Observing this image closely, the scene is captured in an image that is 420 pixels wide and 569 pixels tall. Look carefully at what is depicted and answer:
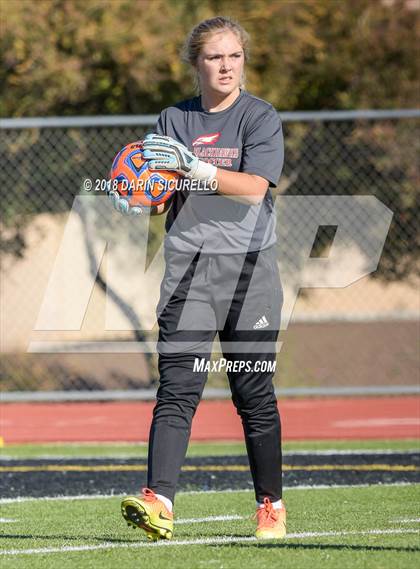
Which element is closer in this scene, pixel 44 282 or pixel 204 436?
pixel 204 436

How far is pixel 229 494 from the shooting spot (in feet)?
21.9

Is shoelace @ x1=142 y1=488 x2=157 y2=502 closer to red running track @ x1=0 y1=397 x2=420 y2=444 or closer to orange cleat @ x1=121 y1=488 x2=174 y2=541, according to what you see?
orange cleat @ x1=121 y1=488 x2=174 y2=541

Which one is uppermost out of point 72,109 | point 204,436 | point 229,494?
point 72,109

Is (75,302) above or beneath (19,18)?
beneath

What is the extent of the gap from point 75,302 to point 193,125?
6.61 metres

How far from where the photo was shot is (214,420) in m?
10.4

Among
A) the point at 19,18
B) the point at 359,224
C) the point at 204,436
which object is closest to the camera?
the point at 204,436

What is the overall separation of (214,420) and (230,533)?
5420mm

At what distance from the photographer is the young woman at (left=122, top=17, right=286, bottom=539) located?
468 cm

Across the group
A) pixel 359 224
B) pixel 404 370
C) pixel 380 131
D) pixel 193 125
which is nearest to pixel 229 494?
pixel 193 125

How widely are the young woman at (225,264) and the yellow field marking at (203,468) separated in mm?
2880

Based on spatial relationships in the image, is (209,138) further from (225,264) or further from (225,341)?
(225,341)

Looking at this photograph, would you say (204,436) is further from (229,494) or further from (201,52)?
(201,52)

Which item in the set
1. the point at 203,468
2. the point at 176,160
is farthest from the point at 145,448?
the point at 176,160
